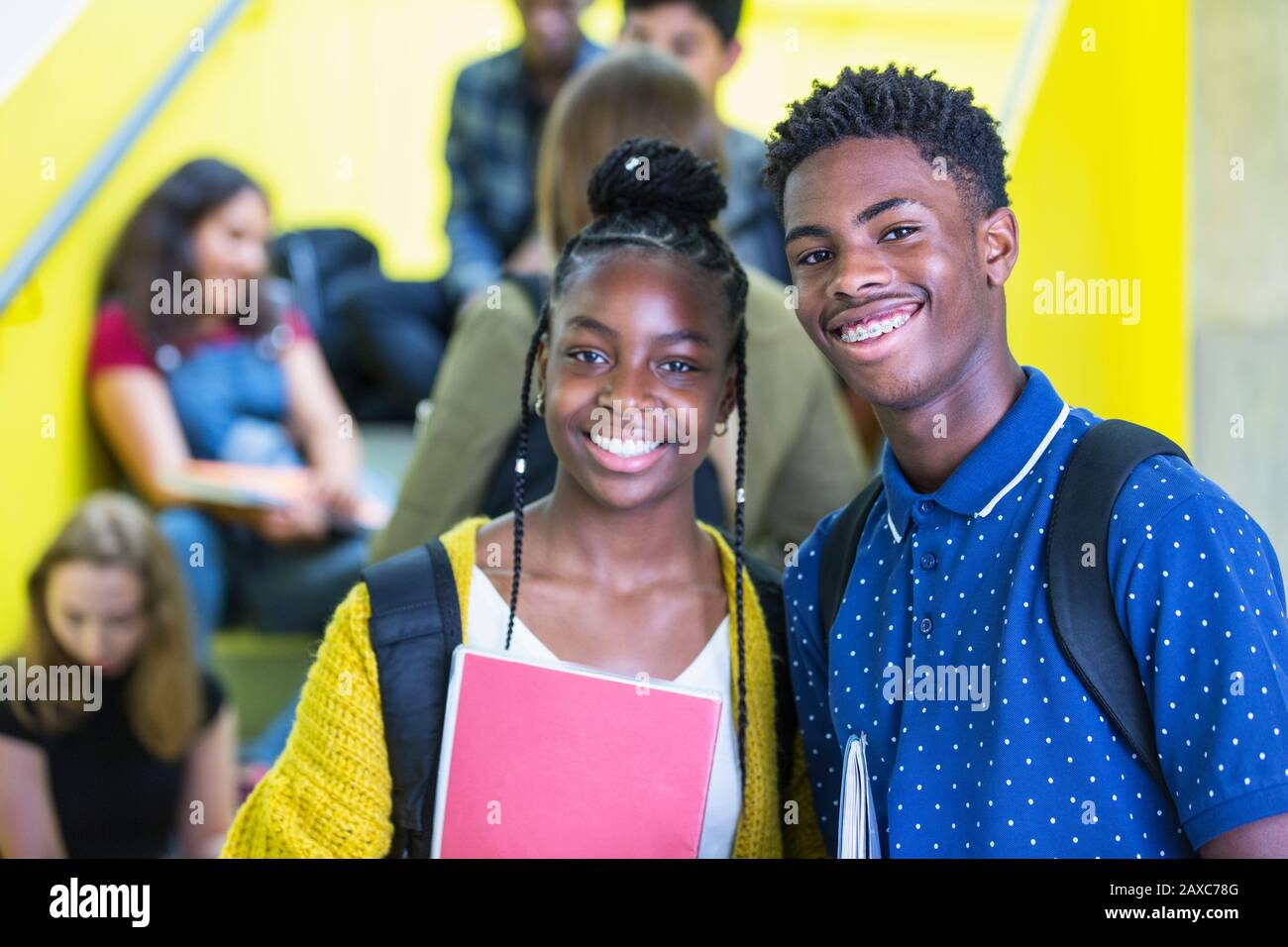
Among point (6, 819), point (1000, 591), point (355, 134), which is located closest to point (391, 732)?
point (1000, 591)

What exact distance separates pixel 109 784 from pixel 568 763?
6.49ft

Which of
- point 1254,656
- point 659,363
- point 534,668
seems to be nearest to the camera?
point 1254,656

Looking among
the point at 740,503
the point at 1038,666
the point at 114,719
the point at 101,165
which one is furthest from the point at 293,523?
the point at 1038,666

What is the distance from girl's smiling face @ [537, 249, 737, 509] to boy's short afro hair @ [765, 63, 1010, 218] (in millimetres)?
283

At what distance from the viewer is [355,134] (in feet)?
17.3

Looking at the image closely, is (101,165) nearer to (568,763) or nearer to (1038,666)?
(568,763)

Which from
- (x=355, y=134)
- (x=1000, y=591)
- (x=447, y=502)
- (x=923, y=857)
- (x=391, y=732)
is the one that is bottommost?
(x=923, y=857)

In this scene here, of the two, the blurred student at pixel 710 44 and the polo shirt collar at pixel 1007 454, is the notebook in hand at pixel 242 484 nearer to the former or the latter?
the blurred student at pixel 710 44

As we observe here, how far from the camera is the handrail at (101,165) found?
3.65 metres

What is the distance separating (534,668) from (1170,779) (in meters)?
0.78

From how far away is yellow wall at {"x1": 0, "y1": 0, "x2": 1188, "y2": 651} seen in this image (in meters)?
3.34

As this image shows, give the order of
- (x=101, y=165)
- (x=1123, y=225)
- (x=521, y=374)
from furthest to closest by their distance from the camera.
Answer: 1. (x=101, y=165)
2. (x=1123, y=225)
3. (x=521, y=374)

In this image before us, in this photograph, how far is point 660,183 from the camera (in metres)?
2.12

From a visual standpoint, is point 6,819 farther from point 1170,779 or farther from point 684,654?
point 1170,779
